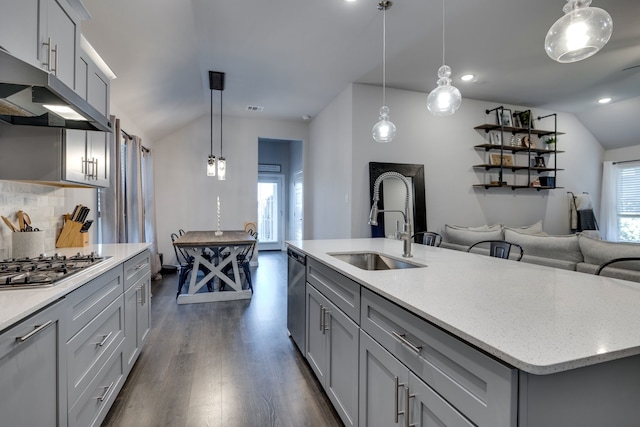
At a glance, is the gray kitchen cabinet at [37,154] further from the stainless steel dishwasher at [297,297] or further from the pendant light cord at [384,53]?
the pendant light cord at [384,53]

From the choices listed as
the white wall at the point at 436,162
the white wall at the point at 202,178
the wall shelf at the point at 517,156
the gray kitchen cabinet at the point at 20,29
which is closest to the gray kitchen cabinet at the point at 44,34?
the gray kitchen cabinet at the point at 20,29

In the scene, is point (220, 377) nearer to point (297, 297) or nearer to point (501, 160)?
point (297, 297)

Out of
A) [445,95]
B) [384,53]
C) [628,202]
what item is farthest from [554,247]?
[628,202]

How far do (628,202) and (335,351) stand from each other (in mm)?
7248

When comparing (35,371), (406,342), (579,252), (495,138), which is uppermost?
(495,138)

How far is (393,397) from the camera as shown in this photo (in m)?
1.19

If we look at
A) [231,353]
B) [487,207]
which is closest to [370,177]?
[487,207]

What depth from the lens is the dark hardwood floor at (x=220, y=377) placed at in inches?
72.3

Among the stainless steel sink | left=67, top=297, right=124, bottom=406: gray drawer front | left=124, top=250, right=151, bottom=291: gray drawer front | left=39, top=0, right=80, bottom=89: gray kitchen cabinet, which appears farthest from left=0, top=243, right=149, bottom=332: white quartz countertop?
the stainless steel sink

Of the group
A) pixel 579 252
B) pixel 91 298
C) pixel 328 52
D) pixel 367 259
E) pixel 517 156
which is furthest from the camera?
pixel 517 156

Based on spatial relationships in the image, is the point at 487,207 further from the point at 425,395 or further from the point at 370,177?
the point at 425,395

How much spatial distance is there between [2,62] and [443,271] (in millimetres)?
2083

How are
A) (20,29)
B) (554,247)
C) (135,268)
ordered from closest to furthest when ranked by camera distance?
1. (20,29)
2. (135,268)
3. (554,247)

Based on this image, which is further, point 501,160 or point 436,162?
point 501,160
